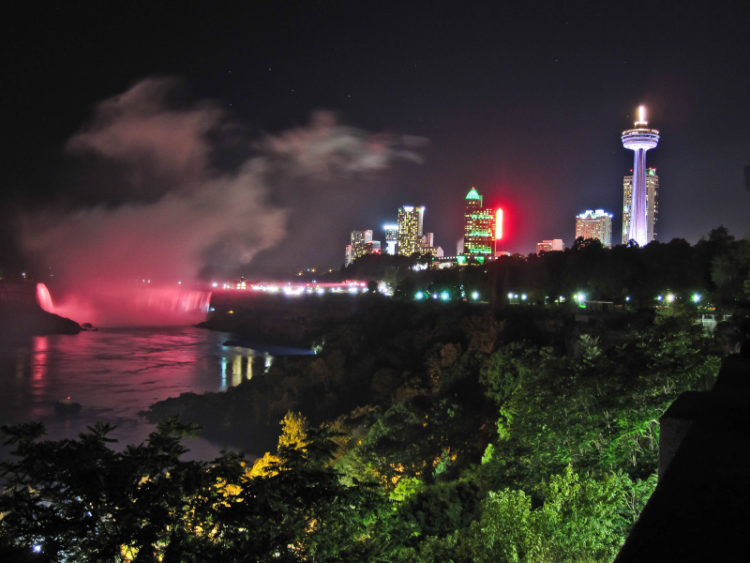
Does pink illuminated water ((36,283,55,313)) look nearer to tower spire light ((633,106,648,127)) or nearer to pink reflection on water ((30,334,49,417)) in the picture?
pink reflection on water ((30,334,49,417))

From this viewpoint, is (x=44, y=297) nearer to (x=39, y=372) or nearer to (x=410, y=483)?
(x=39, y=372)

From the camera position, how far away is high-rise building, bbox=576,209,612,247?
180750 mm

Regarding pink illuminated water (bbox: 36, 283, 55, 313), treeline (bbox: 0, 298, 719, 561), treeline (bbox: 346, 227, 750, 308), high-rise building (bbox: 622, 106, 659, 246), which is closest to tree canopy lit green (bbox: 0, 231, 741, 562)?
treeline (bbox: 0, 298, 719, 561)

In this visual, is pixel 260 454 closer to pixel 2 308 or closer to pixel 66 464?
pixel 66 464

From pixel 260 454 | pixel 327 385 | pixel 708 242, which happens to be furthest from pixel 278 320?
pixel 708 242

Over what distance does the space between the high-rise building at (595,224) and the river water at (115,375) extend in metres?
144

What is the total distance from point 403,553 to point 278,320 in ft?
245

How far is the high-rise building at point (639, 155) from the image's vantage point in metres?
86.8

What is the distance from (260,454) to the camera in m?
28.5

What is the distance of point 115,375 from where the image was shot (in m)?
47.0

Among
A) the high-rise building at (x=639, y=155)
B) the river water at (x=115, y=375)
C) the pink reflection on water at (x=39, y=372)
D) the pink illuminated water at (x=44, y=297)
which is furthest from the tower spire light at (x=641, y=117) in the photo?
the pink illuminated water at (x=44, y=297)

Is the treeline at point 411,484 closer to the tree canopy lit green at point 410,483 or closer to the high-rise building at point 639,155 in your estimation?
the tree canopy lit green at point 410,483

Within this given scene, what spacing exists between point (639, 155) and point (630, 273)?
2505 inches

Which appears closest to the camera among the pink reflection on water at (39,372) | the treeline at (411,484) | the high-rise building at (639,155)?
the treeline at (411,484)
